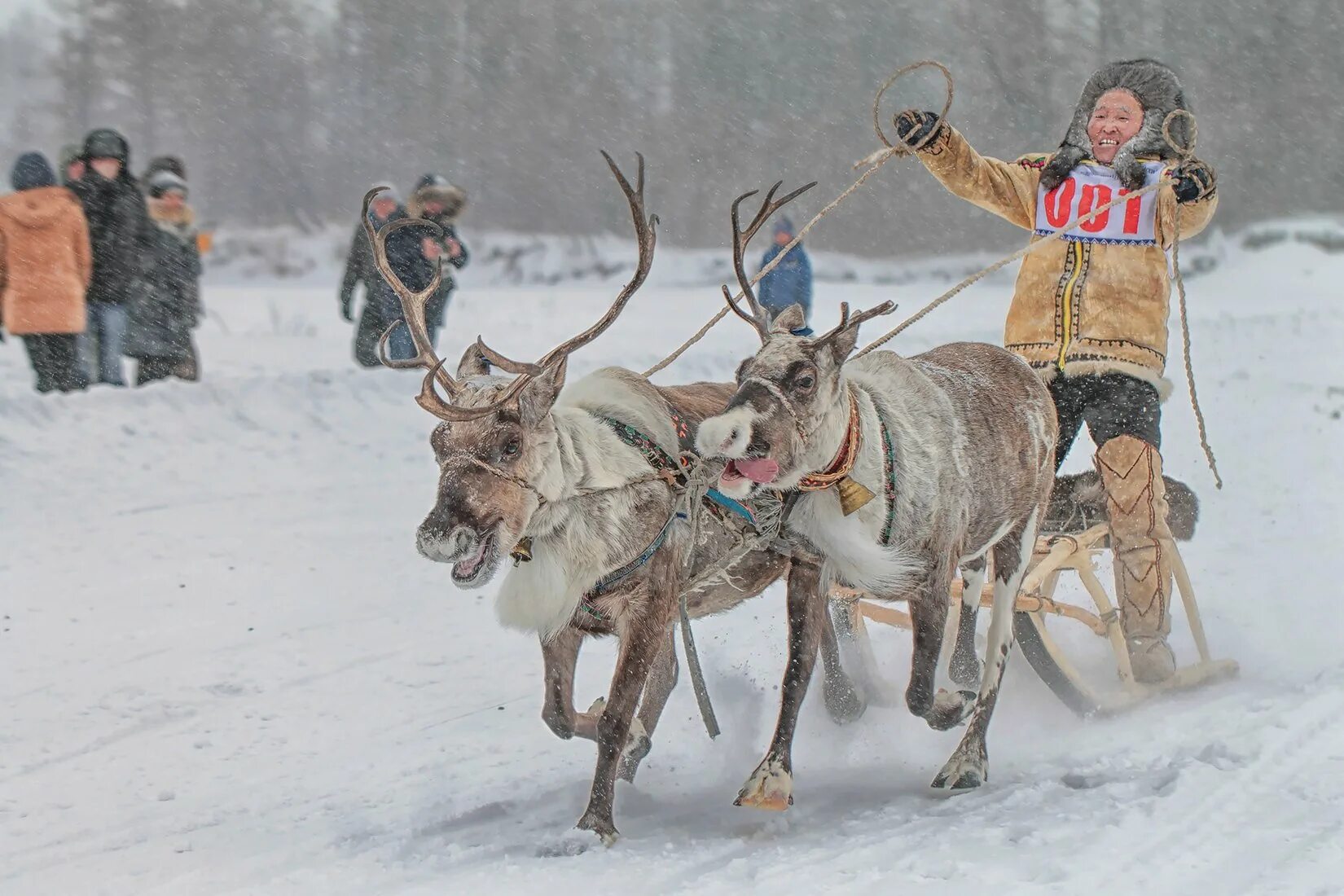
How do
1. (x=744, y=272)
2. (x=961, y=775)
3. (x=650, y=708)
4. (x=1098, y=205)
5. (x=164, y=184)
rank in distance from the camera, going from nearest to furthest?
(x=744, y=272), (x=961, y=775), (x=650, y=708), (x=1098, y=205), (x=164, y=184)

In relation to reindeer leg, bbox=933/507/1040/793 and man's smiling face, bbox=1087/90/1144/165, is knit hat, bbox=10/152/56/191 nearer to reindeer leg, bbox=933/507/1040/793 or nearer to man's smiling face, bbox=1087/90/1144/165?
man's smiling face, bbox=1087/90/1144/165

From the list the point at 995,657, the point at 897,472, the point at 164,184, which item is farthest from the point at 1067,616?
the point at 164,184

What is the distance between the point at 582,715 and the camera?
14.7ft

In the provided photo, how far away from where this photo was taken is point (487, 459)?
3.71 metres

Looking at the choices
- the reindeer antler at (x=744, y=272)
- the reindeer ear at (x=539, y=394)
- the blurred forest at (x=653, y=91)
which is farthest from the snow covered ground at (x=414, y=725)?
the blurred forest at (x=653, y=91)

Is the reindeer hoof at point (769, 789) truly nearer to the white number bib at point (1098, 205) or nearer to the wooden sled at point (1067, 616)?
the wooden sled at point (1067, 616)

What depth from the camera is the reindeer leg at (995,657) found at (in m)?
4.41

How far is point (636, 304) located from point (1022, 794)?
1473 cm

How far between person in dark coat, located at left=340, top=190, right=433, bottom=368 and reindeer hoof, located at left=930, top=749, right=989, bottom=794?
517 centimetres

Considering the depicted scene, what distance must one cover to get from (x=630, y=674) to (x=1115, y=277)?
95.1 inches

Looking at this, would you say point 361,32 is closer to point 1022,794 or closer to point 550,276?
point 550,276

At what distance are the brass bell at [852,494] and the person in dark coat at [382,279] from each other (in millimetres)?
5178

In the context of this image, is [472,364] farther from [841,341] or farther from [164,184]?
[164,184]

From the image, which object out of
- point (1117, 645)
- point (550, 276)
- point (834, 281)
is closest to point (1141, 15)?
point (834, 281)
